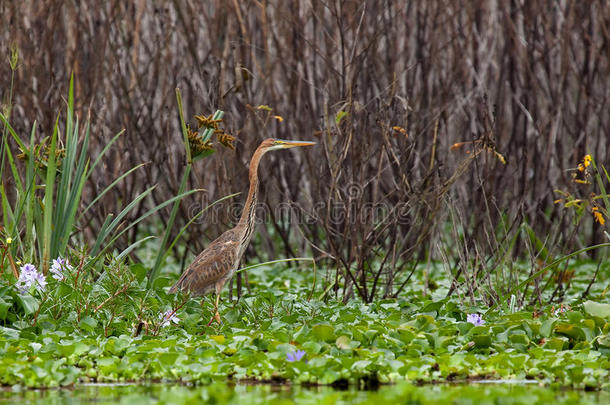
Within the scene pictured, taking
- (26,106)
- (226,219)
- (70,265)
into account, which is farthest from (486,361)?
(26,106)

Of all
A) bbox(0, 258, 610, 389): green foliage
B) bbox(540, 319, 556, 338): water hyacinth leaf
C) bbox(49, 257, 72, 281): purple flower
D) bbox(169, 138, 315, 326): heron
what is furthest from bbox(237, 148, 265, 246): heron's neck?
bbox(540, 319, 556, 338): water hyacinth leaf

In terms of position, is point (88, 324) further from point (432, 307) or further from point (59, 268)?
point (432, 307)

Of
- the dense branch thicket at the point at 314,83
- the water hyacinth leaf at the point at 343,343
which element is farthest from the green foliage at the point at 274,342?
the dense branch thicket at the point at 314,83

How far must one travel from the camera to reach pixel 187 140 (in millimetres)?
5930

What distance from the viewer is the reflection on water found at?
362cm

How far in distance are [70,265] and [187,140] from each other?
1050mm

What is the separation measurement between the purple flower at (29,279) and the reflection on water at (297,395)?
1376 mm

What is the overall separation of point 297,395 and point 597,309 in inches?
88.9

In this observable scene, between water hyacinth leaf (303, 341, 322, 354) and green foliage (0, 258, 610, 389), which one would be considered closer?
green foliage (0, 258, 610, 389)

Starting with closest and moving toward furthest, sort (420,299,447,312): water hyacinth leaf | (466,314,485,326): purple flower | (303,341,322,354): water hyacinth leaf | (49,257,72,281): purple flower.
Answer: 1. (303,341,322,354): water hyacinth leaf
2. (466,314,485,326): purple flower
3. (49,257,72,281): purple flower
4. (420,299,447,312): water hyacinth leaf

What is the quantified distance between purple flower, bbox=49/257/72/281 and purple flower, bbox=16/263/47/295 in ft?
0.47

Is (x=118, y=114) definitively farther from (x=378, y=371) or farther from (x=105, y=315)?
(x=378, y=371)

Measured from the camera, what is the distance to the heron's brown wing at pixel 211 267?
→ 245 inches

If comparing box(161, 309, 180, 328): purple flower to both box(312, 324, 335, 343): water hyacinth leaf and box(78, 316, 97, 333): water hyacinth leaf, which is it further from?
box(312, 324, 335, 343): water hyacinth leaf
